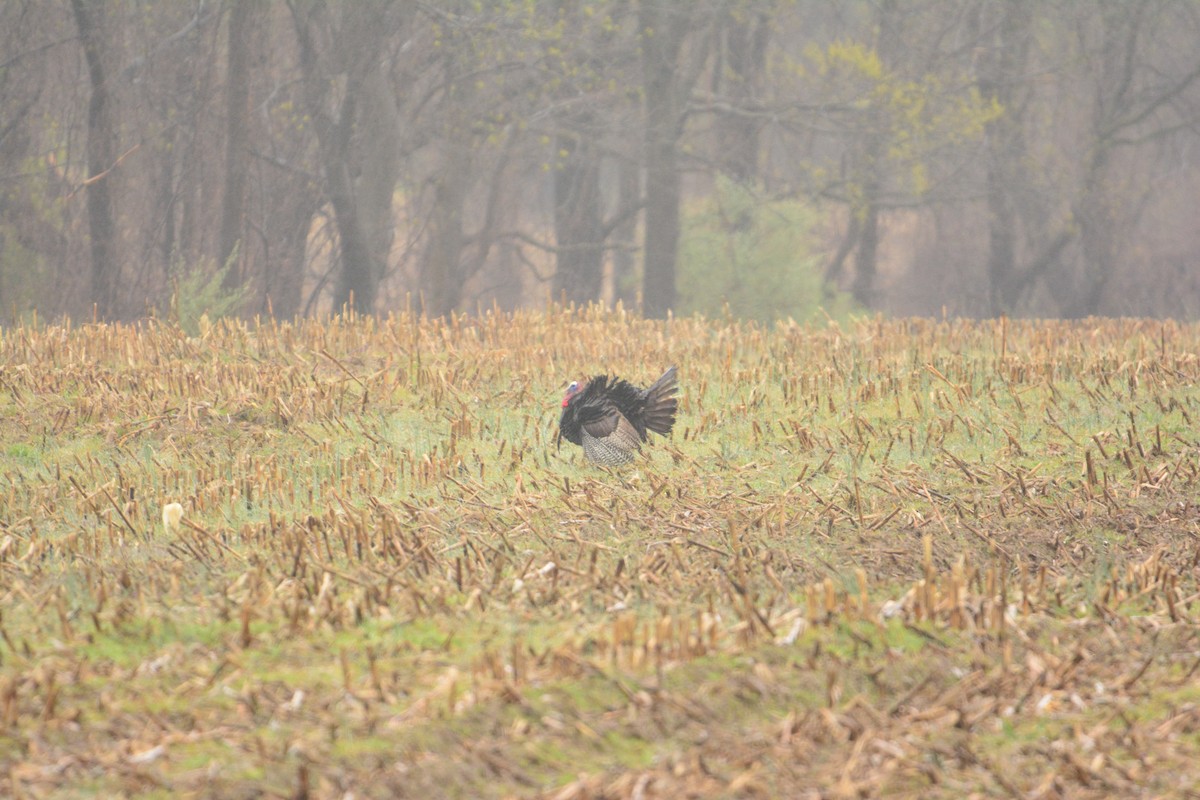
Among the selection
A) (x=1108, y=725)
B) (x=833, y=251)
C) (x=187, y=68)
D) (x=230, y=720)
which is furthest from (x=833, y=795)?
(x=833, y=251)

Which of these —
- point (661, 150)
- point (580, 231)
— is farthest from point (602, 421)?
point (580, 231)

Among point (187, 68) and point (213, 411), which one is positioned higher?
point (187, 68)

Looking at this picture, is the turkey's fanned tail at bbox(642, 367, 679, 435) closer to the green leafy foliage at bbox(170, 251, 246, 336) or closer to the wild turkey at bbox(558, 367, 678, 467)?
the wild turkey at bbox(558, 367, 678, 467)

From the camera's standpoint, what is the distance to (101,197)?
68.4 feet

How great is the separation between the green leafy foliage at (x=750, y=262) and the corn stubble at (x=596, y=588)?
15.7 m

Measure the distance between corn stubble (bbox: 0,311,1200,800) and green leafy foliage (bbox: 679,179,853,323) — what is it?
1575 centimetres

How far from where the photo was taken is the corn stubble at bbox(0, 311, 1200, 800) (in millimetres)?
4508

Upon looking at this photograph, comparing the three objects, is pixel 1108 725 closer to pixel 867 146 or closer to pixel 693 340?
pixel 693 340

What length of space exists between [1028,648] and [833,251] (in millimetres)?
38786

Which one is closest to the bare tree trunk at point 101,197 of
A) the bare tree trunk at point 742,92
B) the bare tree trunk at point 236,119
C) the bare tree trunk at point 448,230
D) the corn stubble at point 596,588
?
the bare tree trunk at point 236,119

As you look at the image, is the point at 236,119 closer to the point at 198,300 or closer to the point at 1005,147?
the point at 198,300

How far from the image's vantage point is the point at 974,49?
97.8 ft

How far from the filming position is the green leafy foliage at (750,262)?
1097 inches

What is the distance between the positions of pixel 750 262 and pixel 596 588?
73.1ft
